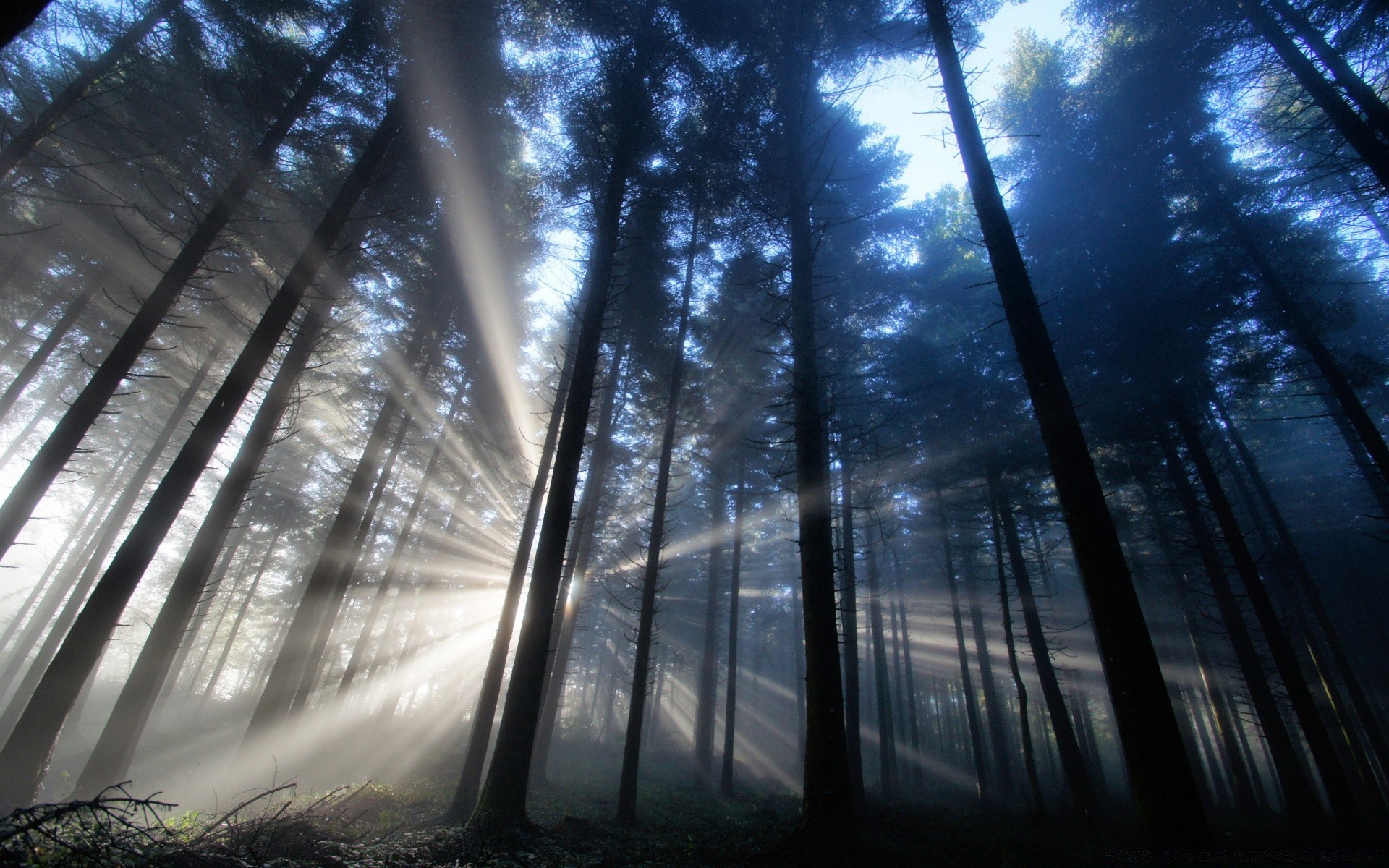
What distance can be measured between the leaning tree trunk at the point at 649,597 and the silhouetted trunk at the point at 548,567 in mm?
2787

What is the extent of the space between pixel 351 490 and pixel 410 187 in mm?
6920

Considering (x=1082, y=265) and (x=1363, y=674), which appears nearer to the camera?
(x=1082, y=265)

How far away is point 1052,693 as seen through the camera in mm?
11023

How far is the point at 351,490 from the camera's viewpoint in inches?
437

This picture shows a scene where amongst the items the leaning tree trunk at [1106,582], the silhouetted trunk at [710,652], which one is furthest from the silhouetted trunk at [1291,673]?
the silhouetted trunk at [710,652]

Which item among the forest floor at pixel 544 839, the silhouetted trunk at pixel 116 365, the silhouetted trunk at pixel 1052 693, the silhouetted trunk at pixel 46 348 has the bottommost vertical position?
the forest floor at pixel 544 839

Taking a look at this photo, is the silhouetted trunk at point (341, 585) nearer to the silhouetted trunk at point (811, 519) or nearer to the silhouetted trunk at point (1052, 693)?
the silhouetted trunk at point (811, 519)

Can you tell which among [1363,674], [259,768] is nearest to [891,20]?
[259,768]

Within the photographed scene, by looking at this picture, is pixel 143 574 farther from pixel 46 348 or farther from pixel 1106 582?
pixel 46 348

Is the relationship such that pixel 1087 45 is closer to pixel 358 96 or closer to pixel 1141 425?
pixel 1141 425

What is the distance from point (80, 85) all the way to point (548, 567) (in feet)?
36.7

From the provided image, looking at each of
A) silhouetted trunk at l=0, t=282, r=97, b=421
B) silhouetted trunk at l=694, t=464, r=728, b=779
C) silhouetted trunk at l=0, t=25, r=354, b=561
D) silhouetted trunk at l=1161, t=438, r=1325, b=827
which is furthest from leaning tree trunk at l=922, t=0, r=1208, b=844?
silhouetted trunk at l=0, t=282, r=97, b=421

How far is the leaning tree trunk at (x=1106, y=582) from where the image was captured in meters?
3.53

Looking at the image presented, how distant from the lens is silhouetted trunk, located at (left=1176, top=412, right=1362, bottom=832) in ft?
30.1
